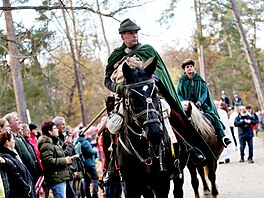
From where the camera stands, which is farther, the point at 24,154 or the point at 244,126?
the point at 244,126

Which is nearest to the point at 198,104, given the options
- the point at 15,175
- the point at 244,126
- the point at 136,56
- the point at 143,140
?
the point at 136,56

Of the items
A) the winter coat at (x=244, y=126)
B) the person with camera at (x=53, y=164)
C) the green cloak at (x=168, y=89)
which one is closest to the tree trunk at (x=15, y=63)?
the person with camera at (x=53, y=164)

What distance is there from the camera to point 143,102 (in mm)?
5996

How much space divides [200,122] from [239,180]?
4460mm

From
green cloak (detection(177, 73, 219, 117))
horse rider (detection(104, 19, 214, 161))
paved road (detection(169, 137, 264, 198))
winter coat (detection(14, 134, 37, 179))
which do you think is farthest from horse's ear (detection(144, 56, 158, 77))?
paved road (detection(169, 137, 264, 198))

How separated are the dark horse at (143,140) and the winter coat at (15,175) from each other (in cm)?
152

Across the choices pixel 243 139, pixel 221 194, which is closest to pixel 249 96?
pixel 243 139

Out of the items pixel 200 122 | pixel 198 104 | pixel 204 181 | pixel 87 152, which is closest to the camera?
pixel 200 122

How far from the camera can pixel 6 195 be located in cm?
682

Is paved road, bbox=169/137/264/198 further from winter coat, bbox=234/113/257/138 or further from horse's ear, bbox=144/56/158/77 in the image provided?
horse's ear, bbox=144/56/158/77

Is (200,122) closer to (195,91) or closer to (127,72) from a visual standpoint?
(195,91)

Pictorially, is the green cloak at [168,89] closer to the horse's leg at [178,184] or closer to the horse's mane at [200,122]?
the horse's leg at [178,184]

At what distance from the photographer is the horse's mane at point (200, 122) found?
9678 mm

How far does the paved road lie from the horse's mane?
188cm
